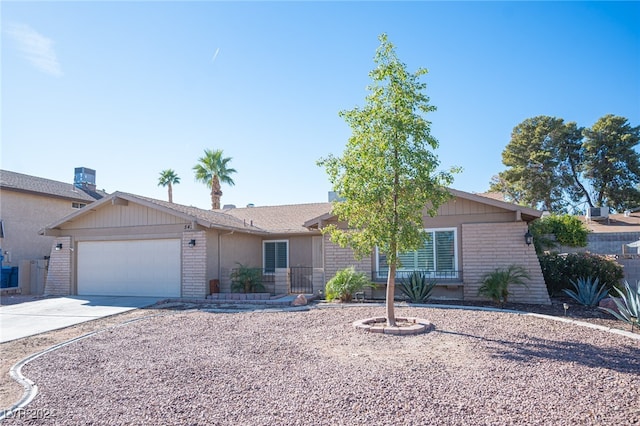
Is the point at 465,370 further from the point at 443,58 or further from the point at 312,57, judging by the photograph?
the point at 312,57

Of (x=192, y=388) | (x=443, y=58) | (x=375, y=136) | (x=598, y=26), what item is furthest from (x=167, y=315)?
(x=598, y=26)

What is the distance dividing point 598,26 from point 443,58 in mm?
3836

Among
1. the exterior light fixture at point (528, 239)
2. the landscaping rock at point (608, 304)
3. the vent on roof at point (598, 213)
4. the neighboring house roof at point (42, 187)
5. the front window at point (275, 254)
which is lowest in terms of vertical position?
the landscaping rock at point (608, 304)

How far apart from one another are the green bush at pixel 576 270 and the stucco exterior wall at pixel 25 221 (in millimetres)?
19846

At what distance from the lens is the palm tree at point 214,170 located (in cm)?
3095

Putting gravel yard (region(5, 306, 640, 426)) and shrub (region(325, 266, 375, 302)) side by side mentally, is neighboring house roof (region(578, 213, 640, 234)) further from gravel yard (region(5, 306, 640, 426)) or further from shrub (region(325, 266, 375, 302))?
gravel yard (region(5, 306, 640, 426))

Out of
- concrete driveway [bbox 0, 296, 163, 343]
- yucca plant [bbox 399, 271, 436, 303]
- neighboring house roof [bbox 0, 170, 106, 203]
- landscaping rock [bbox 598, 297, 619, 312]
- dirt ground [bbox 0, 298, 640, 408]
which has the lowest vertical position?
concrete driveway [bbox 0, 296, 163, 343]

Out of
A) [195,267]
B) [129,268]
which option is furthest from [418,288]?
[129,268]

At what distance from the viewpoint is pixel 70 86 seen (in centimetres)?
1282

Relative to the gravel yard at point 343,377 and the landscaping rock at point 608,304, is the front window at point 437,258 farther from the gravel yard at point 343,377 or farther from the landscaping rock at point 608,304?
the gravel yard at point 343,377

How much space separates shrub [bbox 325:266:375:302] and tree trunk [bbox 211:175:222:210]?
19574 mm

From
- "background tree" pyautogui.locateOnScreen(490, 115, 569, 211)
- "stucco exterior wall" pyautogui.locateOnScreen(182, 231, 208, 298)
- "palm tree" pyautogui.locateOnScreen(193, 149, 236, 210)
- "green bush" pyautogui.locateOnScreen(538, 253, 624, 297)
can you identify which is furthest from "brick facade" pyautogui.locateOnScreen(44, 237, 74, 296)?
"background tree" pyautogui.locateOnScreen(490, 115, 569, 211)

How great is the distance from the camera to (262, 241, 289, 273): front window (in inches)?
721

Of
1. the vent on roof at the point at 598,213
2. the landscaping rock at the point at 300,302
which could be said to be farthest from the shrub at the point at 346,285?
the vent on roof at the point at 598,213
